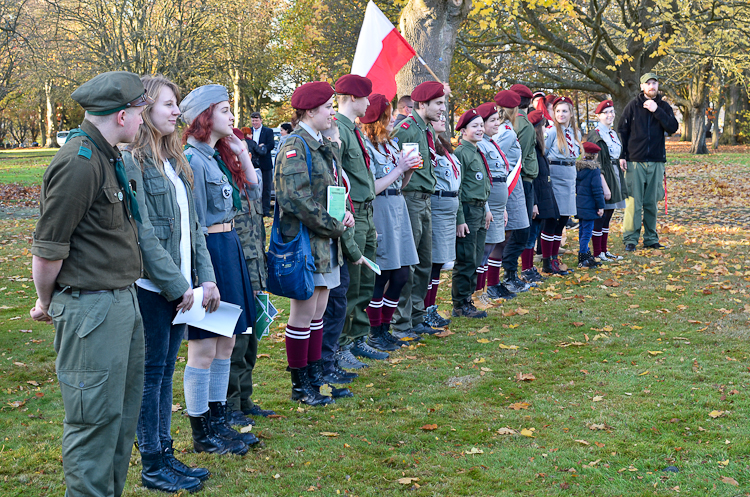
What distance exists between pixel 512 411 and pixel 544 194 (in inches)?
193

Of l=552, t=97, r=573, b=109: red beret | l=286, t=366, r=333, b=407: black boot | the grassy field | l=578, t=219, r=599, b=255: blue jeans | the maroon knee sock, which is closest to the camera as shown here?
the grassy field

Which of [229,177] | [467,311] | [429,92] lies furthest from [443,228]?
[229,177]

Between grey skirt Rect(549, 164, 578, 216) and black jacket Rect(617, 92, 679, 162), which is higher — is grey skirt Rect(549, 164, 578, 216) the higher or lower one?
the lower one

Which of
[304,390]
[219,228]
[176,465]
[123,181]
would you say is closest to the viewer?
[123,181]

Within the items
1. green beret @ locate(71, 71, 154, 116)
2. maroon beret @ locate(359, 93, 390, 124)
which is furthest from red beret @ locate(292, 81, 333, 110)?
green beret @ locate(71, 71, 154, 116)

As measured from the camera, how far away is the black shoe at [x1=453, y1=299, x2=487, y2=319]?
7.79m

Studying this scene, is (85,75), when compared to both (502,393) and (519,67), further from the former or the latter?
(502,393)

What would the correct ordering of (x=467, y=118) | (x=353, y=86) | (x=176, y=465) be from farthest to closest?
1. (x=467, y=118)
2. (x=353, y=86)
3. (x=176, y=465)

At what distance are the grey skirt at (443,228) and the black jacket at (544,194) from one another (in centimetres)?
246

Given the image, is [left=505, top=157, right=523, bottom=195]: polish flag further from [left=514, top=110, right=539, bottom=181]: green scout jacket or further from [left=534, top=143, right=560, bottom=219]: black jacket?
[left=534, top=143, right=560, bottom=219]: black jacket

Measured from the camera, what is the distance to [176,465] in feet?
12.4

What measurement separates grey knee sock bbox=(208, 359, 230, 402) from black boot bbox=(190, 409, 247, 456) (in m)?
0.11

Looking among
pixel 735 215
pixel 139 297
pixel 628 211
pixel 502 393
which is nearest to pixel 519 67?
pixel 735 215

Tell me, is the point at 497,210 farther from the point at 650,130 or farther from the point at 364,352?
the point at 650,130
